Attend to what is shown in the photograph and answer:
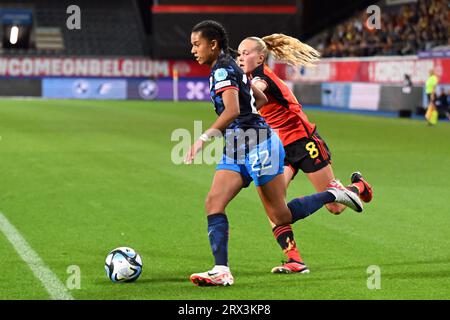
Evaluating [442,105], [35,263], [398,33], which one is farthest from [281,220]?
[398,33]

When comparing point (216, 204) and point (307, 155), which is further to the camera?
point (307, 155)

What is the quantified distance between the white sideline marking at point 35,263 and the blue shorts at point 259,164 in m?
A: 1.54

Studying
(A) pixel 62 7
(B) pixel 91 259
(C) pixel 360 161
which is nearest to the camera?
(B) pixel 91 259

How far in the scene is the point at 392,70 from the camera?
1542 inches

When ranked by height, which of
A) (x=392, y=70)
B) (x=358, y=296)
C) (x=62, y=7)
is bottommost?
(x=358, y=296)

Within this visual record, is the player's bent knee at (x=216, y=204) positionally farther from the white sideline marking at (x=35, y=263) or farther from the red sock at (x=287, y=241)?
the white sideline marking at (x=35, y=263)

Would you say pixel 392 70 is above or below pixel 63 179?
above

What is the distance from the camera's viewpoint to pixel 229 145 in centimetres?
730

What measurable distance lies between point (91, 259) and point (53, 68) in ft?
154

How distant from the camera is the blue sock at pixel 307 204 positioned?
7.78 metres

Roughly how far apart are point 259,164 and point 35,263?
2.29 metres

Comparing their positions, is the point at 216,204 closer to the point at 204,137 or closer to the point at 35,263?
the point at 204,137
